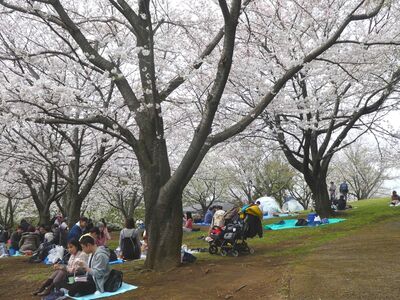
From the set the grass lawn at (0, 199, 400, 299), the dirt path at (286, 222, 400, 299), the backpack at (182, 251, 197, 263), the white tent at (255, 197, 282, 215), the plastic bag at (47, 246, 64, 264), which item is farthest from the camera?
the white tent at (255, 197, 282, 215)

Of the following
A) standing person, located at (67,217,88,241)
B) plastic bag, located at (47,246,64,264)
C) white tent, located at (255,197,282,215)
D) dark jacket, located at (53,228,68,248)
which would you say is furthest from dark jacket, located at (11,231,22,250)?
white tent, located at (255,197,282,215)

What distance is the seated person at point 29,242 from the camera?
45.3 ft

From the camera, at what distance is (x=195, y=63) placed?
8.57m

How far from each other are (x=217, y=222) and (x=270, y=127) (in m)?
4.23

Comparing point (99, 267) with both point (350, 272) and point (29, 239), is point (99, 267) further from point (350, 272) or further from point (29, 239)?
point (29, 239)

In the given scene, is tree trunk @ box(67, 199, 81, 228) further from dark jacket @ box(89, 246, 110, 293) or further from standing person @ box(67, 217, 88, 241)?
dark jacket @ box(89, 246, 110, 293)

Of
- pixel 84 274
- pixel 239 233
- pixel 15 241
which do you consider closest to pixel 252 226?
pixel 239 233

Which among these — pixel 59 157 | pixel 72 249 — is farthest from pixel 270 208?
pixel 72 249

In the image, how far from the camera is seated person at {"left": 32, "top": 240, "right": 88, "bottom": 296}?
20.8 ft

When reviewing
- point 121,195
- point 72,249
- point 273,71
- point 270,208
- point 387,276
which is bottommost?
point 387,276

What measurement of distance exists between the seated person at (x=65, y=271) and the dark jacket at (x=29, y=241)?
25.9 ft

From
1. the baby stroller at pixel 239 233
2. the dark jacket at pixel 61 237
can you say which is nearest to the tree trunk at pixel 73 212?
the dark jacket at pixel 61 237

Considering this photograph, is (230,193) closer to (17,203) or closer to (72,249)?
(17,203)

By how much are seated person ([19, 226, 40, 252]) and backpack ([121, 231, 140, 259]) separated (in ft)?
18.0
